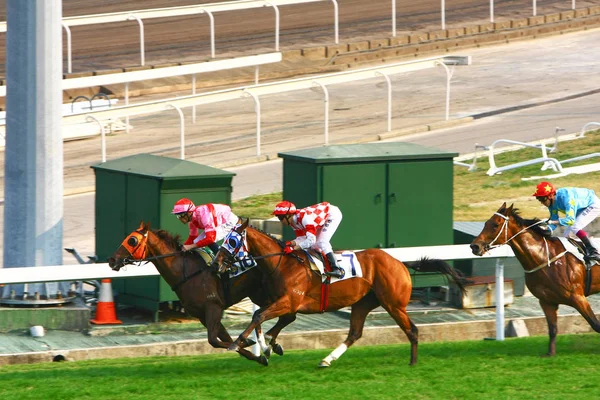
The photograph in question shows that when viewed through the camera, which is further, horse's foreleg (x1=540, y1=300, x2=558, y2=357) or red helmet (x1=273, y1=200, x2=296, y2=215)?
horse's foreleg (x1=540, y1=300, x2=558, y2=357)

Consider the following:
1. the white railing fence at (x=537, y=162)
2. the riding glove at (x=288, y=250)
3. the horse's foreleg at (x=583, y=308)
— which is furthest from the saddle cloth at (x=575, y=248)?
the white railing fence at (x=537, y=162)

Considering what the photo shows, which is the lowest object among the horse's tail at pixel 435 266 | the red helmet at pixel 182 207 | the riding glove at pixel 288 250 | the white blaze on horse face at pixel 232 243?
the horse's tail at pixel 435 266

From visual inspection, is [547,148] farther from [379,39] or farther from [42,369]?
[42,369]

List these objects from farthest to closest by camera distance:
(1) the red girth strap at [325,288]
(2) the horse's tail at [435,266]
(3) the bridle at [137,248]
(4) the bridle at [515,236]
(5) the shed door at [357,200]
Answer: (5) the shed door at [357,200]
(2) the horse's tail at [435,266]
(4) the bridle at [515,236]
(1) the red girth strap at [325,288]
(3) the bridle at [137,248]

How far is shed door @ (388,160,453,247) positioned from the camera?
13.7m

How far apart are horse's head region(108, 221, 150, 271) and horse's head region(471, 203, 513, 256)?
9.38 ft

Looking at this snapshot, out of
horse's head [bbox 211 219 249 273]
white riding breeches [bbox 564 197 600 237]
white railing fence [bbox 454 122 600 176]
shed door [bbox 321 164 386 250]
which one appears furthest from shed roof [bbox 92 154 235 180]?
white railing fence [bbox 454 122 600 176]

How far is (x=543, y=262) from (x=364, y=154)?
3210mm

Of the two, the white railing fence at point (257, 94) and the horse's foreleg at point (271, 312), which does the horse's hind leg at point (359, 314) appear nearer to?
the horse's foreleg at point (271, 312)

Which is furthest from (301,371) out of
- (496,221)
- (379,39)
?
(379,39)

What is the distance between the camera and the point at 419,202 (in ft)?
45.3

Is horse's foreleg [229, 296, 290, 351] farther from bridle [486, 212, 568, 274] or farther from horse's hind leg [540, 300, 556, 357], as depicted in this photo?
horse's hind leg [540, 300, 556, 357]

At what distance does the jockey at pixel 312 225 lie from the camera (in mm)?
10578

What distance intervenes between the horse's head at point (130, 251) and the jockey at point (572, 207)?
345cm
